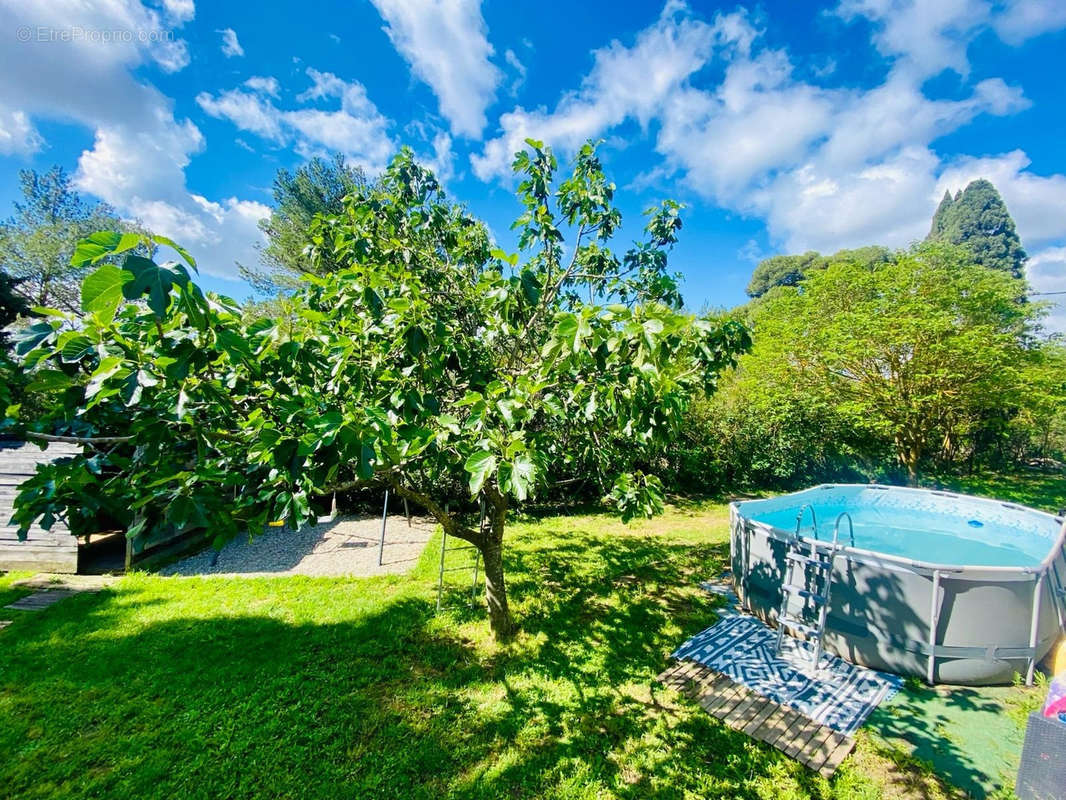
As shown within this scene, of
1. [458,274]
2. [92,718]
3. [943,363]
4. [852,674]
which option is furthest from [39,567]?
[943,363]

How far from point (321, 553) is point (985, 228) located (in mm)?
Result: 48120

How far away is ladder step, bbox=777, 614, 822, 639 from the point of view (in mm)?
4457

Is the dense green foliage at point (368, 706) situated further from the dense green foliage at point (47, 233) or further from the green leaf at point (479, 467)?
the dense green foliage at point (47, 233)

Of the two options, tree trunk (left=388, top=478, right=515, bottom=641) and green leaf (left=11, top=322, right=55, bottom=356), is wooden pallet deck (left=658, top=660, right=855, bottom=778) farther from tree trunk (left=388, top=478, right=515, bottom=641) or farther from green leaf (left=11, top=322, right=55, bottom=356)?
green leaf (left=11, top=322, right=55, bottom=356)

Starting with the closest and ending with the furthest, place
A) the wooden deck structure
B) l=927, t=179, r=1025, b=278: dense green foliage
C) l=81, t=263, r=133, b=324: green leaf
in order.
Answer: l=81, t=263, r=133, b=324: green leaf
the wooden deck structure
l=927, t=179, r=1025, b=278: dense green foliage

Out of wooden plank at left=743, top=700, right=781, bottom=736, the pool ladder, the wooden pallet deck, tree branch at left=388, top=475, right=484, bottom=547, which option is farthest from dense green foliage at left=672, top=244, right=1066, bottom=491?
tree branch at left=388, top=475, right=484, bottom=547

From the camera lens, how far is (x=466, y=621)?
5125 mm

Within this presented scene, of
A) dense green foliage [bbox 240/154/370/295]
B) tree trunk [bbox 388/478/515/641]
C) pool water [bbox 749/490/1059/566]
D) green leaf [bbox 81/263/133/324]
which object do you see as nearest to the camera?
green leaf [bbox 81/263/133/324]

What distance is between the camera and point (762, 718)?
145 inches

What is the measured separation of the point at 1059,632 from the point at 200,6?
1178 cm

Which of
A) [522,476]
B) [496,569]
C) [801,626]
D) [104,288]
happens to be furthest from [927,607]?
[104,288]

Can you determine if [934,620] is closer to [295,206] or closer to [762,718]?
[762,718]

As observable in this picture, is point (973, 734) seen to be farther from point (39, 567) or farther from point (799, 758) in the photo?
point (39, 567)

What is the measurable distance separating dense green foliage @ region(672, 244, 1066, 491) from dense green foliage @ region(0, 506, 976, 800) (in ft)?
29.8
